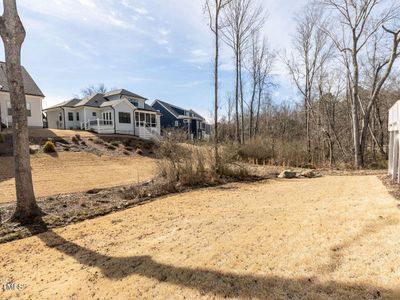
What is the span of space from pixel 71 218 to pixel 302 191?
615 centimetres

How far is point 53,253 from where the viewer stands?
389 cm

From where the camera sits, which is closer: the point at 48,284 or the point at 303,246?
the point at 48,284

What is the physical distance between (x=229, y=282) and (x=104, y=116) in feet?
92.2

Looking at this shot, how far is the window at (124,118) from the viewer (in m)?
27.2

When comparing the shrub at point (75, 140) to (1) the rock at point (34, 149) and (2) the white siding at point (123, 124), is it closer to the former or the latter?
(1) the rock at point (34, 149)

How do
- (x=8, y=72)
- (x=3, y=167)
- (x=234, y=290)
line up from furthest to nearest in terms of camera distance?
(x=3, y=167)
(x=8, y=72)
(x=234, y=290)

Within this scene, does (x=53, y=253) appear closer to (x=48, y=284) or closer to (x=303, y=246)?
(x=48, y=284)

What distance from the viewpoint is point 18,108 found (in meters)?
5.51

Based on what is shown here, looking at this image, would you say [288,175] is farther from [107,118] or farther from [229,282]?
[107,118]

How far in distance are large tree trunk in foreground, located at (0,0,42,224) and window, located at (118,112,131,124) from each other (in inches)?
874

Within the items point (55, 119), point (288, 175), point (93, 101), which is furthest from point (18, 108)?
point (55, 119)

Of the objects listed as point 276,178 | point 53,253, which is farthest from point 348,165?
point 53,253

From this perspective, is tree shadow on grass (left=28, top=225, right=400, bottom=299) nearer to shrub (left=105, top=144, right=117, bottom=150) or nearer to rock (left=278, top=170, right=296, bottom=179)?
rock (left=278, top=170, right=296, bottom=179)

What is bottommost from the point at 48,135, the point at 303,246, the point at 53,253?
the point at 53,253
